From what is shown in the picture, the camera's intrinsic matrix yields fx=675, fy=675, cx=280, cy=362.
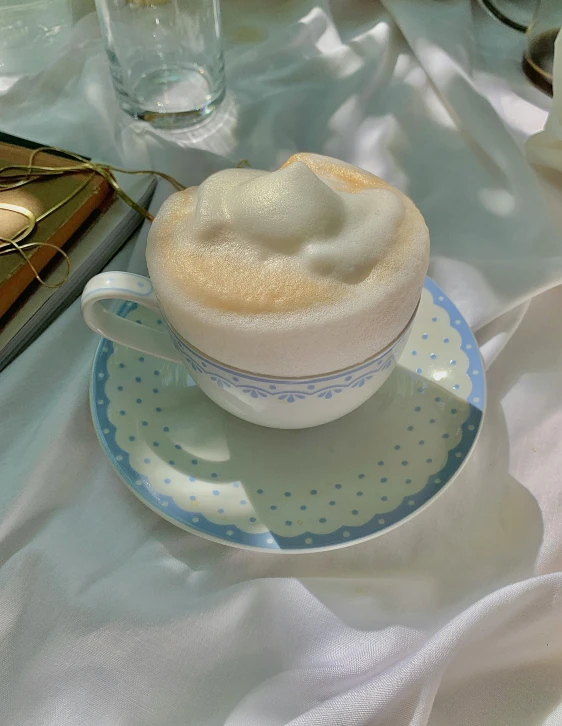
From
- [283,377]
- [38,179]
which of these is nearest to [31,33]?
[38,179]

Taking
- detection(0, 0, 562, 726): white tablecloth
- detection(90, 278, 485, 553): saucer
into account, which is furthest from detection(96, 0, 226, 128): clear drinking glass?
detection(90, 278, 485, 553): saucer

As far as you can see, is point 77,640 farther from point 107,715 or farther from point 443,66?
point 443,66

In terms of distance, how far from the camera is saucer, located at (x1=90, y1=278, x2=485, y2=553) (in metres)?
0.37

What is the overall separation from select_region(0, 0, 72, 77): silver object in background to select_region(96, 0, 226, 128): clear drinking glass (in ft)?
0.26

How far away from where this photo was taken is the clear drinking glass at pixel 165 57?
61 cm

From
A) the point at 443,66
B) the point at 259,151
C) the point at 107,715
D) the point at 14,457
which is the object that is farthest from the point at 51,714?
the point at 443,66

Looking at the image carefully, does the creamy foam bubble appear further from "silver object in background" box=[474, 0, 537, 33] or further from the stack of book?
"silver object in background" box=[474, 0, 537, 33]

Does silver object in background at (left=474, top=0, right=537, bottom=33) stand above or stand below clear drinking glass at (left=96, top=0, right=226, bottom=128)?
below

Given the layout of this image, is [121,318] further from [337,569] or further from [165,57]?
[165,57]

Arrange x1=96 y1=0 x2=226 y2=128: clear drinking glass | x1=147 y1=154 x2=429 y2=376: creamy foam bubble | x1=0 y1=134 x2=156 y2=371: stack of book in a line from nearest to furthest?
x1=147 y1=154 x2=429 y2=376: creamy foam bubble → x1=0 y1=134 x2=156 y2=371: stack of book → x1=96 y1=0 x2=226 y2=128: clear drinking glass

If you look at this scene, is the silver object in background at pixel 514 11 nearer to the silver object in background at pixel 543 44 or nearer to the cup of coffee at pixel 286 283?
the silver object in background at pixel 543 44

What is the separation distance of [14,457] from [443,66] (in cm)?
49

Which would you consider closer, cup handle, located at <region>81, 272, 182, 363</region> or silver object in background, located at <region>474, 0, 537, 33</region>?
cup handle, located at <region>81, 272, 182, 363</region>

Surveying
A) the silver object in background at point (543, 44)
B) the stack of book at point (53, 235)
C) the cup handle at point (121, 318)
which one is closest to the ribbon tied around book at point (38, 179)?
the stack of book at point (53, 235)
